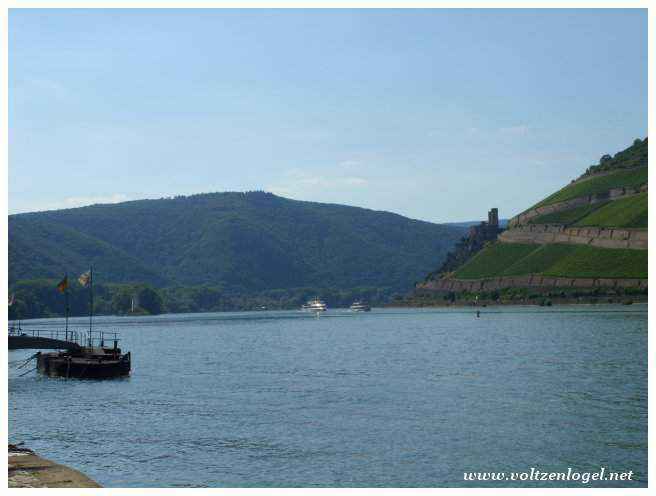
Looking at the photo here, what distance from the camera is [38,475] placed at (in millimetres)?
32375

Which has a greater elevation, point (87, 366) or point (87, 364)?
point (87, 364)

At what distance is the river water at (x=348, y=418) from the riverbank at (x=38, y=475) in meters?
3.16

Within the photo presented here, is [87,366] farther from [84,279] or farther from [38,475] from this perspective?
[38,475]

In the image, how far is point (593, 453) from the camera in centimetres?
4059

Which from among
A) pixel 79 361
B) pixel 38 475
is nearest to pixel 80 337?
pixel 79 361

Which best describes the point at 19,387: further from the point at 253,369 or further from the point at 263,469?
the point at 263,469

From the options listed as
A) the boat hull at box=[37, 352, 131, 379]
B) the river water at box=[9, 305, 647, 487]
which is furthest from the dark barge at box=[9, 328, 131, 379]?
the river water at box=[9, 305, 647, 487]

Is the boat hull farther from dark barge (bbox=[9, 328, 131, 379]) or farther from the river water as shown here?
the river water

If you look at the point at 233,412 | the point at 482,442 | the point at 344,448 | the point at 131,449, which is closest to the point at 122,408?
the point at 233,412

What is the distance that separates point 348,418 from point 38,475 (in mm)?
22376

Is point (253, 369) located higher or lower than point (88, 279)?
lower
